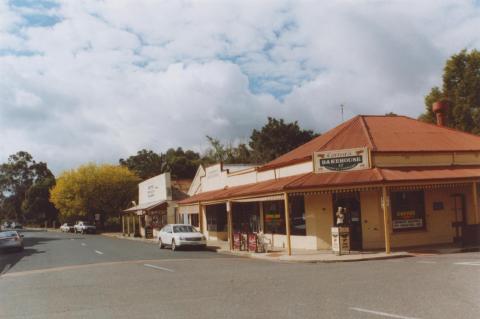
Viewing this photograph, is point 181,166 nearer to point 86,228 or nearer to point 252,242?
point 86,228

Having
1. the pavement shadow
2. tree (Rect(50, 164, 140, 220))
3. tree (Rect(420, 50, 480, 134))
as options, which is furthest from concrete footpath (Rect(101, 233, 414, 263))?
tree (Rect(50, 164, 140, 220))

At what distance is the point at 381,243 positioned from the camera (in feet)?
69.6

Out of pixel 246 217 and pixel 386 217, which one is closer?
pixel 386 217

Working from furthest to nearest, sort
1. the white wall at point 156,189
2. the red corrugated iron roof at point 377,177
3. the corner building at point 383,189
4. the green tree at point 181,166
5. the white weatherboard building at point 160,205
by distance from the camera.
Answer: the green tree at point 181,166 → the white wall at point 156,189 → the white weatherboard building at point 160,205 → the corner building at point 383,189 → the red corrugated iron roof at point 377,177

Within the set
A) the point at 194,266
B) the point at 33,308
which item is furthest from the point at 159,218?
the point at 33,308

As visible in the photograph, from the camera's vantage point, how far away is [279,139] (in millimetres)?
63531

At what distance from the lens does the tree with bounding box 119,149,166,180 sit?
85.2 metres

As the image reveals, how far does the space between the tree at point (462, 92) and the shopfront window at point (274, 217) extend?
25.2m

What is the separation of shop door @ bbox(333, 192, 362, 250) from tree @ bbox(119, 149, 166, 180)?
5778 centimetres

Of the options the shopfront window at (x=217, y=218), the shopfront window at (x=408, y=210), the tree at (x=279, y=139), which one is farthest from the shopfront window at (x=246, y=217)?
the tree at (x=279, y=139)

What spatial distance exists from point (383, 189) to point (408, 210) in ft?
10.3

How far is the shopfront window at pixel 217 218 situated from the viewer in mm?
33844

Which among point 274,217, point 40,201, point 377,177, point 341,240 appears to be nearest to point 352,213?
point 377,177

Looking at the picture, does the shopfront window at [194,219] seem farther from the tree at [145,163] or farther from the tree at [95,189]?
the tree at [145,163]
